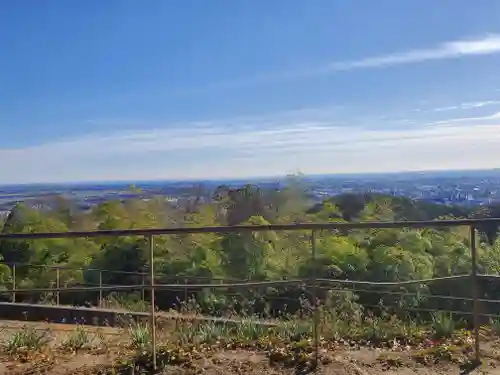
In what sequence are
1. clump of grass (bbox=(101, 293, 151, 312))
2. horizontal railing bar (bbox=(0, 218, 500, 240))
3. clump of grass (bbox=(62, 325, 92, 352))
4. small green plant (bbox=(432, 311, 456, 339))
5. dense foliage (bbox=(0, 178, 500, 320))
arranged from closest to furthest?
horizontal railing bar (bbox=(0, 218, 500, 240)), clump of grass (bbox=(62, 325, 92, 352)), small green plant (bbox=(432, 311, 456, 339)), clump of grass (bbox=(101, 293, 151, 312)), dense foliage (bbox=(0, 178, 500, 320))

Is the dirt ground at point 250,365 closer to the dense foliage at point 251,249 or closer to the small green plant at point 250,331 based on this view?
the small green plant at point 250,331

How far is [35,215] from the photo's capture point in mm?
14742

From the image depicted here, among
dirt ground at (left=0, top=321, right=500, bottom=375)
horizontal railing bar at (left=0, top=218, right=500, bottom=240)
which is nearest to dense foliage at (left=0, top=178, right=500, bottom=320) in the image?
dirt ground at (left=0, top=321, right=500, bottom=375)

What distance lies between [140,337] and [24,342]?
1.11m

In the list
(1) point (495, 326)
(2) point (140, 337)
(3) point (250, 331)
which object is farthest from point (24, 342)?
(1) point (495, 326)

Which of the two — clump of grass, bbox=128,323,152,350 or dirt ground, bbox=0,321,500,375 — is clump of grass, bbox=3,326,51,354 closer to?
dirt ground, bbox=0,321,500,375

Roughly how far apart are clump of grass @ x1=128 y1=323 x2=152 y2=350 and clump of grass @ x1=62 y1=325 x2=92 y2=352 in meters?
0.48

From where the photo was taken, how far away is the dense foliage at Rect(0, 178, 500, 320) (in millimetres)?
10586

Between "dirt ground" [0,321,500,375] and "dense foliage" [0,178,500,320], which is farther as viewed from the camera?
"dense foliage" [0,178,500,320]

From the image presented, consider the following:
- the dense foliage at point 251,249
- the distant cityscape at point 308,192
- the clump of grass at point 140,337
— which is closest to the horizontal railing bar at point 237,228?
the clump of grass at point 140,337

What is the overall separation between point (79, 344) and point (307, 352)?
202cm

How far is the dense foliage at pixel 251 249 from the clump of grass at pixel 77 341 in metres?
4.23

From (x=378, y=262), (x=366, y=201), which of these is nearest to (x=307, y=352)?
(x=378, y=262)

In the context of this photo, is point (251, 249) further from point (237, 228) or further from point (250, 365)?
point (237, 228)
